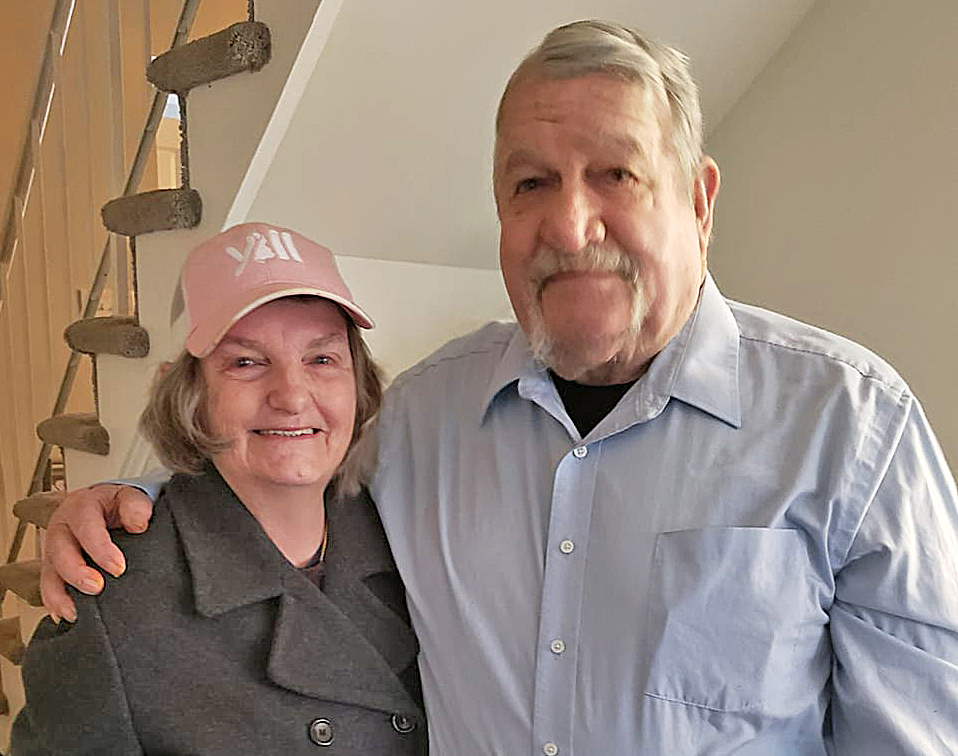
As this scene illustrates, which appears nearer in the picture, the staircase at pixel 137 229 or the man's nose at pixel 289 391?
the man's nose at pixel 289 391

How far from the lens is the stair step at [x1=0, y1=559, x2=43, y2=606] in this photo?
1981 millimetres

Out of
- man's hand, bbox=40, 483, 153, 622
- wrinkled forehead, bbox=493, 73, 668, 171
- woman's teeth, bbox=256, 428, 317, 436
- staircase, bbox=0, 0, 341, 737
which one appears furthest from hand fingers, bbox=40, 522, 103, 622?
wrinkled forehead, bbox=493, 73, 668, 171

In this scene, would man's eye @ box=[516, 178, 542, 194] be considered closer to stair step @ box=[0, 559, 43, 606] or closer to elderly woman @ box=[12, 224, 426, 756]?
elderly woman @ box=[12, 224, 426, 756]

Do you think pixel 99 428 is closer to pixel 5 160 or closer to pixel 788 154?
pixel 788 154

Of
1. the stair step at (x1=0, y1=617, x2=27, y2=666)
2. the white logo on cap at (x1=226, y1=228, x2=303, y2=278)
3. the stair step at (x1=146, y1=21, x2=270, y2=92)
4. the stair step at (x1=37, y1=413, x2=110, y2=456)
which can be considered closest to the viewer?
the white logo on cap at (x1=226, y1=228, x2=303, y2=278)

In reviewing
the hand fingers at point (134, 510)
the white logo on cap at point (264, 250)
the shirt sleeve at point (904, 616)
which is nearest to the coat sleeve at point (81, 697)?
the hand fingers at point (134, 510)

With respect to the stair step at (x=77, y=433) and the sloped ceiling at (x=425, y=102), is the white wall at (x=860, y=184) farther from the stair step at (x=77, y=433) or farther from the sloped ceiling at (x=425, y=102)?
the stair step at (x=77, y=433)

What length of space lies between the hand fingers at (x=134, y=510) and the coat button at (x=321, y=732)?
12.2 inches

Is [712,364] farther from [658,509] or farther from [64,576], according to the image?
[64,576]

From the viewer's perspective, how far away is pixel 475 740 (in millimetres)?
1109

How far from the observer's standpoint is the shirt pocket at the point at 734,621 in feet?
3.38

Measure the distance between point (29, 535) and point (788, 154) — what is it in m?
2.59

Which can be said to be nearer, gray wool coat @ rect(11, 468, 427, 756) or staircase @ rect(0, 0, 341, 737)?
gray wool coat @ rect(11, 468, 427, 756)

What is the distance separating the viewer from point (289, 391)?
115cm
